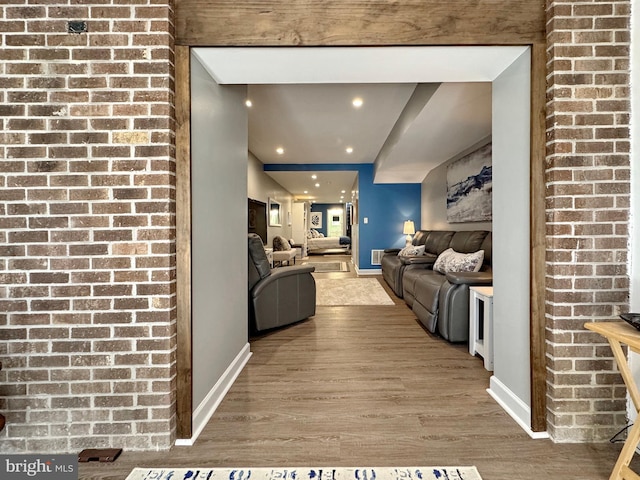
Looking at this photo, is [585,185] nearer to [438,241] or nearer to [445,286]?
[445,286]

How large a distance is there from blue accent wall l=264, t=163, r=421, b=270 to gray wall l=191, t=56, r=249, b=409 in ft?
14.9

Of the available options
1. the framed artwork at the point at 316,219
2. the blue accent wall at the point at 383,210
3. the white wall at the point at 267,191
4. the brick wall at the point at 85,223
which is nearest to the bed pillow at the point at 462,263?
the brick wall at the point at 85,223

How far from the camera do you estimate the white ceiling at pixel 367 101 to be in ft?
5.20

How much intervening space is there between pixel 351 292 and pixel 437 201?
8.00 ft

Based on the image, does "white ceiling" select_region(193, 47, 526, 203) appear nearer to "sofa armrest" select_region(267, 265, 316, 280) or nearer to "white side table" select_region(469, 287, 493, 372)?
"white side table" select_region(469, 287, 493, 372)

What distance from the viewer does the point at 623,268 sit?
1438 mm

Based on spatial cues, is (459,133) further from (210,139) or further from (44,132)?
(44,132)

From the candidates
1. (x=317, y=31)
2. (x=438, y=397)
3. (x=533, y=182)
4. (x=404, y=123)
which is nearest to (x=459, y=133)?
(x=404, y=123)

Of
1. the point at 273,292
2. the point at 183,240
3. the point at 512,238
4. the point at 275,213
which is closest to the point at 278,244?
the point at 275,213

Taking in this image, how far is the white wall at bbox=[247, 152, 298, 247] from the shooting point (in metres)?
5.75

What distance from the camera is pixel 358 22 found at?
149 cm

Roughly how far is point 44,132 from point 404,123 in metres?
3.35

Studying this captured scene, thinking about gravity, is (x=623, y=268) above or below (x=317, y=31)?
below

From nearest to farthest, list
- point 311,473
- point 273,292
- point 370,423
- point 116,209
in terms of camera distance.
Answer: point 311,473, point 116,209, point 370,423, point 273,292
